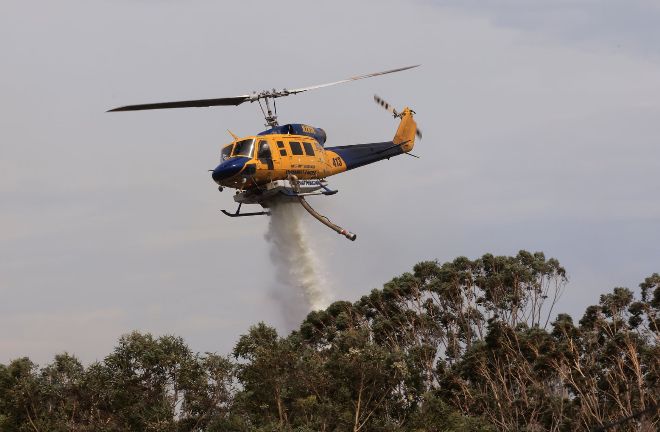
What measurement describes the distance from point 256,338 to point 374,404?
4552 millimetres

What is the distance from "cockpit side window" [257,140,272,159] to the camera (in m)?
48.2

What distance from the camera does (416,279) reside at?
67.4 m

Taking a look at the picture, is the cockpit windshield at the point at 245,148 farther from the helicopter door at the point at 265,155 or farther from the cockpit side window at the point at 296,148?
the cockpit side window at the point at 296,148

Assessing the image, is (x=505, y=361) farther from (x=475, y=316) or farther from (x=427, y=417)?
(x=427, y=417)

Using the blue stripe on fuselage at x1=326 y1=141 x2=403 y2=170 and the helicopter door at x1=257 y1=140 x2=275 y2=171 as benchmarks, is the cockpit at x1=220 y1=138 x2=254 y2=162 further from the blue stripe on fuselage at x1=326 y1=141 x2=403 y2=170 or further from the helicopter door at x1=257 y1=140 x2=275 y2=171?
the blue stripe on fuselage at x1=326 y1=141 x2=403 y2=170

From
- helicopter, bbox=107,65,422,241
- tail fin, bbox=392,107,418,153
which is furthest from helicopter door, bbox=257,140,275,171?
tail fin, bbox=392,107,418,153

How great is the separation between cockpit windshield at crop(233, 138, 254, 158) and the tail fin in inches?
427

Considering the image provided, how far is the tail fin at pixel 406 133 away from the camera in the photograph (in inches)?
2270

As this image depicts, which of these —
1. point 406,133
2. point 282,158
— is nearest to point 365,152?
point 406,133

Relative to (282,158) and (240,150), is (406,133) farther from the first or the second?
(240,150)

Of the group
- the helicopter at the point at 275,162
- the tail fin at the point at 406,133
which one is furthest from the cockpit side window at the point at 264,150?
the tail fin at the point at 406,133

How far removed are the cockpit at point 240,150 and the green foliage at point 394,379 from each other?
6.51 m

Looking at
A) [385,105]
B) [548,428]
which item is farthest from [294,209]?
[548,428]

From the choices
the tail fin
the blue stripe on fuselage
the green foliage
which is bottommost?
the green foliage
